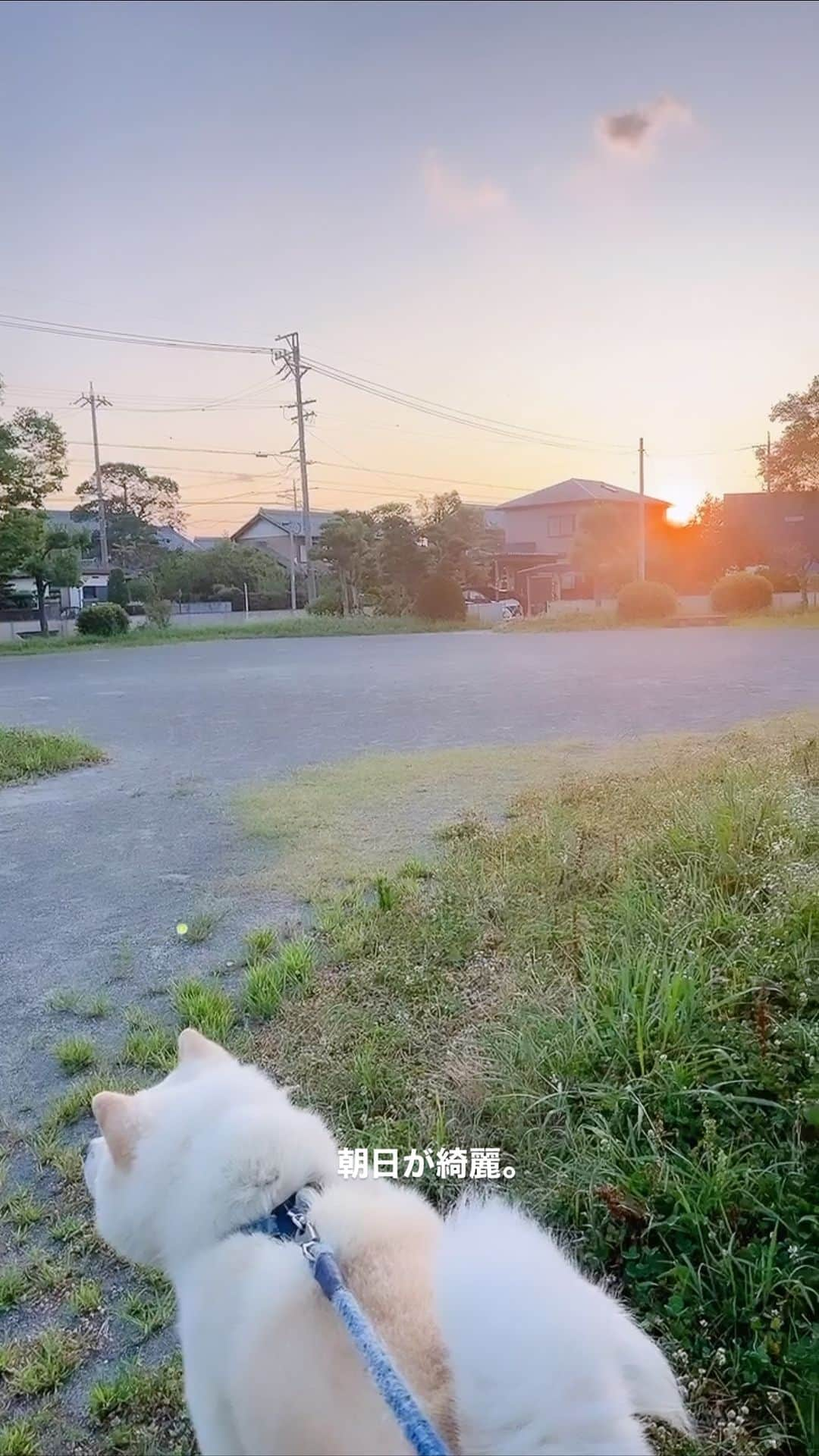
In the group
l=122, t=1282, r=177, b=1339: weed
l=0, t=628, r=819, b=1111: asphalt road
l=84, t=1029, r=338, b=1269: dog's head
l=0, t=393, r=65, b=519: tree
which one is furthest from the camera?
l=0, t=393, r=65, b=519: tree

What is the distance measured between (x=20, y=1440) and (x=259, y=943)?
5.90ft

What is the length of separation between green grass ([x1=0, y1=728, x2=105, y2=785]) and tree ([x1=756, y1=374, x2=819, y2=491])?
2312 cm

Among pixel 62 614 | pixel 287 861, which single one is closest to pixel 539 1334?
pixel 287 861

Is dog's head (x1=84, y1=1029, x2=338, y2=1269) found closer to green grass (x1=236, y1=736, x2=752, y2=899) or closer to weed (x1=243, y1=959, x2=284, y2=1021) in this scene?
weed (x1=243, y1=959, x2=284, y2=1021)

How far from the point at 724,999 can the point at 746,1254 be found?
63 cm

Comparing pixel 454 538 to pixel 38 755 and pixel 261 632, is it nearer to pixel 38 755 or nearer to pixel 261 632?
pixel 261 632

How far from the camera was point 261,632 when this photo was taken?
77.0ft

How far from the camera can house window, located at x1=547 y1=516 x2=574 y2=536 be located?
42.0 meters

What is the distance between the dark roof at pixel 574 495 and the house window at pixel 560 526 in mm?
733

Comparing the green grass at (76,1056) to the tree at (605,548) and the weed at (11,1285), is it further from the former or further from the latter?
the tree at (605,548)

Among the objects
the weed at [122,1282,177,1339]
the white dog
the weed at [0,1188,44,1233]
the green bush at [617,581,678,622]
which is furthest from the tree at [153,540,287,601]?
the white dog

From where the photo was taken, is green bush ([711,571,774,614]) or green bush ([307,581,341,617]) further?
green bush ([307,581,341,617])

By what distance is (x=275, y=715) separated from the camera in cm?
916

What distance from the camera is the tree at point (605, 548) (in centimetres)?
3150
